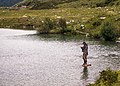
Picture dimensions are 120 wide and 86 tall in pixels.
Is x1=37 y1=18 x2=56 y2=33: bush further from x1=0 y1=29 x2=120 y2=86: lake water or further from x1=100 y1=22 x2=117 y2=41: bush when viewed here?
x1=100 y1=22 x2=117 y2=41: bush

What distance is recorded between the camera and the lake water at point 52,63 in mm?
61594

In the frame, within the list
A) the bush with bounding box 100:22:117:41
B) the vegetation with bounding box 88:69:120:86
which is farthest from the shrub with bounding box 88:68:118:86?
the bush with bounding box 100:22:117:41

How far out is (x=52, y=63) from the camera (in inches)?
3063

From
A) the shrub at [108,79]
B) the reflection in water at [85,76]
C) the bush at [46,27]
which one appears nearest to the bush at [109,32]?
the bush at [46,27]

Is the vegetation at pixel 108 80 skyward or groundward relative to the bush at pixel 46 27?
skyward

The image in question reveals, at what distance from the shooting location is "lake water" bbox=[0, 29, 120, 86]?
61594mm

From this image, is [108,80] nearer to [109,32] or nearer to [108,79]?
[108,79]

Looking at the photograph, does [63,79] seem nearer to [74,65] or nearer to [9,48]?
[74,65]

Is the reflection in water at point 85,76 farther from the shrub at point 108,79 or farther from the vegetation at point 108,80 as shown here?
the vegetation at point 108,80

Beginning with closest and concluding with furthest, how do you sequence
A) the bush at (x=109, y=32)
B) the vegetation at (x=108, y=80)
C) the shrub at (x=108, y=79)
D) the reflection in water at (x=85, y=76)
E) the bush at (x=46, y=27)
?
the vegetation at (x=108, y=80)
the shrub at (x=108, y=79)
the reflection in water at (x=85, y=76)
the bush at (x=109, y=32)
the bush at (x=46, y=27)

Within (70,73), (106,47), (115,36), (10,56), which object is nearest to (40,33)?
(115,36)

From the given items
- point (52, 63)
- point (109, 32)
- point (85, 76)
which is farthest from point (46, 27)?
point (85, 76)

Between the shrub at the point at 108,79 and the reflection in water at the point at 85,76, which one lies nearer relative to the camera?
the shrub at the point at 108,79

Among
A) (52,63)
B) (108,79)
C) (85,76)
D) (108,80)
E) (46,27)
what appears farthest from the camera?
(46,27)
